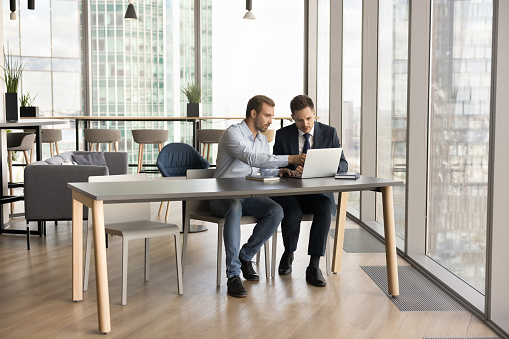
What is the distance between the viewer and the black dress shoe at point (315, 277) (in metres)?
4.44

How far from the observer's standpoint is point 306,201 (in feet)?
15.4

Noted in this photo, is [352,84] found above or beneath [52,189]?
above

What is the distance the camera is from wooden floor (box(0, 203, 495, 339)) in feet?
11.6

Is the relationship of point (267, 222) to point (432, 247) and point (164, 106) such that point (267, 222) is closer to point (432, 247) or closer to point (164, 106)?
point (432, 247)

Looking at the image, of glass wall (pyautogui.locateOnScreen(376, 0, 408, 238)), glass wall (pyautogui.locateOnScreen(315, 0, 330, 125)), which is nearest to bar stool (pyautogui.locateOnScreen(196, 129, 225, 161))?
glass wall (pyautogui.locateOnScreen(315, 0, 330, 125))

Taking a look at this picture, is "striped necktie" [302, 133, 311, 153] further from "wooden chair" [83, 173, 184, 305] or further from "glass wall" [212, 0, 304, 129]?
"glass wall" [212, 0, 304, 129]

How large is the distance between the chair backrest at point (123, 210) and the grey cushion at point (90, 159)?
6.29 ft

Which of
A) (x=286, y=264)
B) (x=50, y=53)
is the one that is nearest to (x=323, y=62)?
(x=50, y=53)

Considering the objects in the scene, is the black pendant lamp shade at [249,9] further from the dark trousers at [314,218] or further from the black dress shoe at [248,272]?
the black dress shoe at [248,272]

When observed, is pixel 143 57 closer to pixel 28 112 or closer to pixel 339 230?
pixel 28 112

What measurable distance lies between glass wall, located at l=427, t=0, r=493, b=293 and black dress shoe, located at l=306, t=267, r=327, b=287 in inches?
36.2

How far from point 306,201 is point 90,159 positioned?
2.62 m

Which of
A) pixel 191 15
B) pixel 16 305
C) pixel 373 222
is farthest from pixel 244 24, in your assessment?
pixel 16 305

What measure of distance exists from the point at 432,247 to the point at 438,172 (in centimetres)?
61
